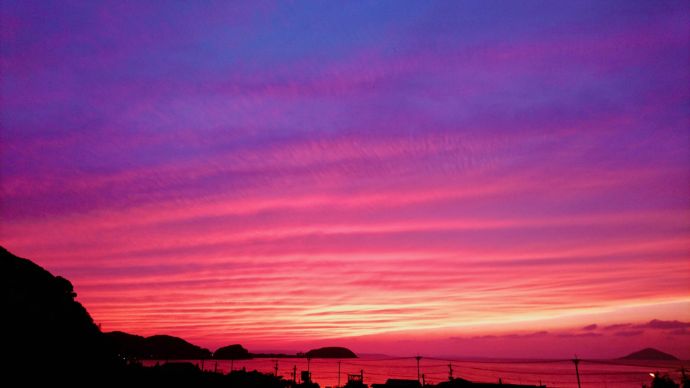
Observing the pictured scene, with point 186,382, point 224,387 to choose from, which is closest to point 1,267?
point 186,382

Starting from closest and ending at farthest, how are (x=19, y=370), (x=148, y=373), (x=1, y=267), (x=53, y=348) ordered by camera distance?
(x=19, y=370) < (x=53, y=348) < (x=1, y=267) < (x=148, y=373)

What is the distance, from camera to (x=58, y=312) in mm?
42625

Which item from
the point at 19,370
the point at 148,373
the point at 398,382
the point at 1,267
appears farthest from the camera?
the point at 398,382

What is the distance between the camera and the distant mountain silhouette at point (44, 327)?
33616 mm

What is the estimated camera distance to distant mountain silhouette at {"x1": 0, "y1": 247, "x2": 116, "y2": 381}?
110ft

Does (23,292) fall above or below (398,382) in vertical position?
above

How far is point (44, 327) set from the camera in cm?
3766

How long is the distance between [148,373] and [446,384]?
102 ft

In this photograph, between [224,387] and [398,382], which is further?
[398,382]

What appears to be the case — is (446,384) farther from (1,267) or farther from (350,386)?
(1,267)

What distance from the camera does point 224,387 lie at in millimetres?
50781

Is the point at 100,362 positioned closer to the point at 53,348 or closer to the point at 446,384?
the point at 53,348

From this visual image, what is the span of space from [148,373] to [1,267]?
17002 millimetres

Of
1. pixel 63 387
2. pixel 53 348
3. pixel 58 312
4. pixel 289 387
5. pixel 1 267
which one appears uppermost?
pixel 1 267
